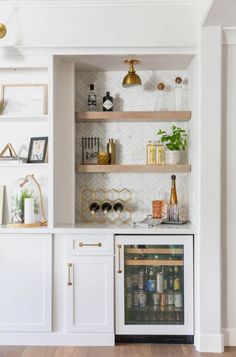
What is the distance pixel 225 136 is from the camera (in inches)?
130

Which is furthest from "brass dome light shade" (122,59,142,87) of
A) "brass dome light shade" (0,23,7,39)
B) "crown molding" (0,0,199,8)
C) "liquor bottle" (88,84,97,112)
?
"brass dome light shade" (0,23,7,39)

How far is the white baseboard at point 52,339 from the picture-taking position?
132 inches

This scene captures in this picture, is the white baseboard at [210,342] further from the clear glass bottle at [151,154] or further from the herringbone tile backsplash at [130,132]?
the clear glass bottle at [151,154]

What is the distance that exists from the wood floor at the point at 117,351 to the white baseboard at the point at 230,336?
0.04 meters

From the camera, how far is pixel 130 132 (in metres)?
3.90

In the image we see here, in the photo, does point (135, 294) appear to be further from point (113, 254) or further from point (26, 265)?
point (26, 265)

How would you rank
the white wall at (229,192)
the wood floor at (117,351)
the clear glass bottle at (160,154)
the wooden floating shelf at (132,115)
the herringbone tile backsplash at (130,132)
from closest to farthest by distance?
the wood floor at (117,351), the white wall at (229,192), the wooden floating shelf at (132,115), the clear glass bottle at (160,154), the herringbone tile backsplash at (130,132)

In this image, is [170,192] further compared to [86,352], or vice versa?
[170,192]

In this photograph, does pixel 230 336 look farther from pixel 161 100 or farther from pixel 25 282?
pixel 161 100

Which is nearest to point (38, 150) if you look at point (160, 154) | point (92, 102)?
point (92, 102)

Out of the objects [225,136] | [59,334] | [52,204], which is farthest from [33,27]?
[59,334]

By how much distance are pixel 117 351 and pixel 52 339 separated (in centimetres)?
52

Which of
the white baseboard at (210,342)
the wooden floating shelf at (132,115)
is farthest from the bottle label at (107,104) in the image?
the white baseboard at (210,342)

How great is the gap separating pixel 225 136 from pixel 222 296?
122 centimetres
